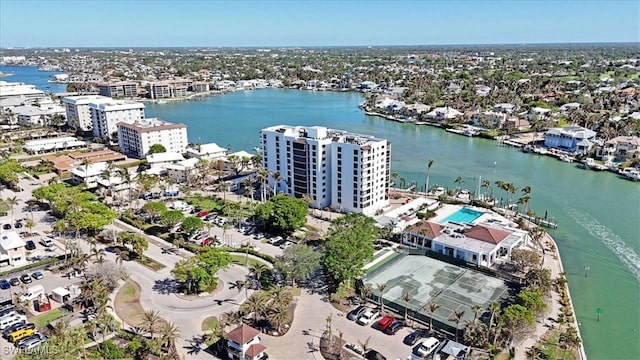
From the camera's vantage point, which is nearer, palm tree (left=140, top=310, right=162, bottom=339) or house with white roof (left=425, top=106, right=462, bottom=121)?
palm tree (left=140, top=310, right=162, bottom=339)

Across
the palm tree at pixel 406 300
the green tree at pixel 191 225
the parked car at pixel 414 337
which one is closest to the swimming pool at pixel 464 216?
the palm tree at pixel 406 300

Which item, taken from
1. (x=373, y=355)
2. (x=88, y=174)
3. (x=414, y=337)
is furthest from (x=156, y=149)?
(x=373, y=355)

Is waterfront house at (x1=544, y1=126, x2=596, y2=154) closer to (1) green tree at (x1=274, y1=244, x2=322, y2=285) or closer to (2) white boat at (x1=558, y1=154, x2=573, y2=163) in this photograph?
(2) white boat at (x1=558, y1=154, x2=573, y2=163)


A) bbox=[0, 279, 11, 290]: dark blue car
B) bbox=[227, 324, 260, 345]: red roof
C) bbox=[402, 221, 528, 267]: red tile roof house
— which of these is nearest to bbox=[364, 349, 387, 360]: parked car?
bbox=[227, 324, 260, 345]: red roof

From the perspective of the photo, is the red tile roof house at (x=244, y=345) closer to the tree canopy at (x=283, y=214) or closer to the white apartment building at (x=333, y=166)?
the tree canopy at (x=283, y=214)

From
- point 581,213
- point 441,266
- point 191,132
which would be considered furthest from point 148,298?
point 191,132

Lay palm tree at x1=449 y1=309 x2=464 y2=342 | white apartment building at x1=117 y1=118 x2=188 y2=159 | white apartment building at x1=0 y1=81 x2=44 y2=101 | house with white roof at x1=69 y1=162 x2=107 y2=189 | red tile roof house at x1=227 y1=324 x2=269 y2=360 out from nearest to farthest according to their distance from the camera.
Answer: red tile roof house at x1=227 y1=324 x2=269 y2=360, palm tree at x1=449 y1=309 x2=464 y2=342, house with white roof at x1=69 y1=162 x2=107 y2=189, white apartment building at x1=117 y1=118 x2=188 y2=159, white apartment building at x1=0 y1=81 x2=44 y2=101

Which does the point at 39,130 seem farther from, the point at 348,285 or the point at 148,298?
the point at 348,285
